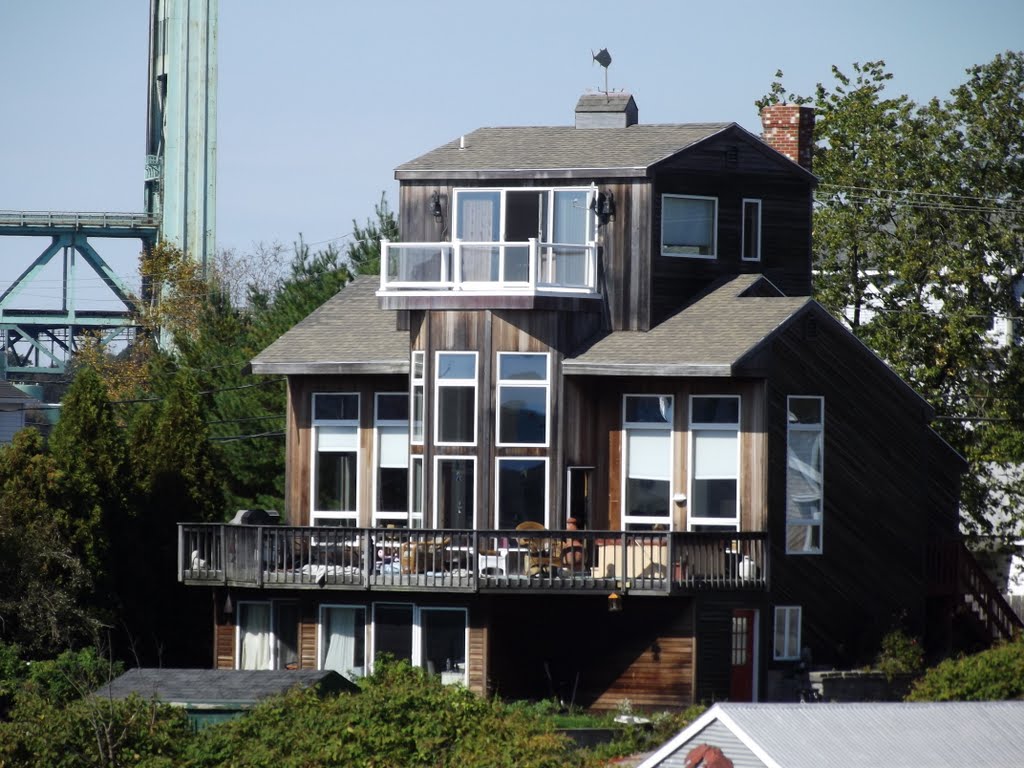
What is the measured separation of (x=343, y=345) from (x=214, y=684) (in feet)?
32.3

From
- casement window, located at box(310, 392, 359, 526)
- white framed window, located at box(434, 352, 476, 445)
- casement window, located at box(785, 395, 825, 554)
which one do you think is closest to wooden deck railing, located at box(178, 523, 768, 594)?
casement window, located at box(785, 395, 825, 554)

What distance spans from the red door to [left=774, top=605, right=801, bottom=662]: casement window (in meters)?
0.87

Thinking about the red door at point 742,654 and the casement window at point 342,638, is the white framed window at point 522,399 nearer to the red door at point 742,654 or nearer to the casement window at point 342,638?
the casement window at point 342,638

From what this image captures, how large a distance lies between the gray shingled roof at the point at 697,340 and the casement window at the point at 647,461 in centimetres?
92

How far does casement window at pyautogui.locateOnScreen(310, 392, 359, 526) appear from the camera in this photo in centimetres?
3819

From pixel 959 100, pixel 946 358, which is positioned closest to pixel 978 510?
pixel 946 358

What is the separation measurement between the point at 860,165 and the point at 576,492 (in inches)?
611

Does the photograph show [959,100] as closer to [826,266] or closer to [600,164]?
[826,266]

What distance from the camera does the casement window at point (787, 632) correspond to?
3522 cm

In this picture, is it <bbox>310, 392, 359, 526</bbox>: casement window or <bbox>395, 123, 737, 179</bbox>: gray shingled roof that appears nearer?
<bbox>395, 123, 737, 179</bbox>: gray shingled roof

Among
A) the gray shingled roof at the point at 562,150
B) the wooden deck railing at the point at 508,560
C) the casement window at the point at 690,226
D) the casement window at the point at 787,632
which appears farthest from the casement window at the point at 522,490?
the gray shingled roof at the point at 562,150

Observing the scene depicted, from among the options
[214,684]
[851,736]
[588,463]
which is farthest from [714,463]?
[851,736]

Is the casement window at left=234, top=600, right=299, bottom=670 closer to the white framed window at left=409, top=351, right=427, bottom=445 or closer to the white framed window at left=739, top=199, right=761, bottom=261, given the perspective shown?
the white framed window at left=409, top=351, right=427, bottom=445

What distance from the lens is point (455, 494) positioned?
35.8 meters
